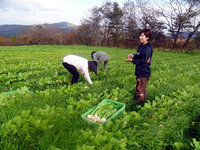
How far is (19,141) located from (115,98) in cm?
220

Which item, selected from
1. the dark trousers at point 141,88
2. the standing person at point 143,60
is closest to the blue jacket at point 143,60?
the standing person at point 143,60

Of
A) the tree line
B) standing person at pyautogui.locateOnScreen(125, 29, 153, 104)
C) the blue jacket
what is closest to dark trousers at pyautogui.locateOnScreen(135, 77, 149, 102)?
standing person at pyautogui.locateOnScreen(125, 29, 153, 104)

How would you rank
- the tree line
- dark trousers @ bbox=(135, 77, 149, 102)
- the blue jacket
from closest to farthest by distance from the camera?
the blue jacket → dark trousers @ bbox=(135, 77, 149, 102) → the tree line

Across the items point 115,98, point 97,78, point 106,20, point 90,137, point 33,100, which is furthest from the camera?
point 106,20

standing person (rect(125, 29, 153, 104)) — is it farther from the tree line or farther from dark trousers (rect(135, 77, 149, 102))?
the tree line

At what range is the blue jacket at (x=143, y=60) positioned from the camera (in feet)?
10.4

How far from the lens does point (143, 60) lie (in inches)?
125

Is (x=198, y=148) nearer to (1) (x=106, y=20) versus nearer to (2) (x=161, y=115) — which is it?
(2) (x=161, y=115)

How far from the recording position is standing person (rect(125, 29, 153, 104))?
3182mm

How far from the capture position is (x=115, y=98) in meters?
3.40

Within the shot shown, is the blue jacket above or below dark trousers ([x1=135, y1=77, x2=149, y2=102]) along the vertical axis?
above

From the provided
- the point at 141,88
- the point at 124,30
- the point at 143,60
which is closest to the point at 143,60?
the point at 143,60

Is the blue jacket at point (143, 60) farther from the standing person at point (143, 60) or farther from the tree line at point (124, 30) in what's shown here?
the tree line at point (124, 30)

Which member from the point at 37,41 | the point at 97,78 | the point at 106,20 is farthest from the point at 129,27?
the point at 97,78
